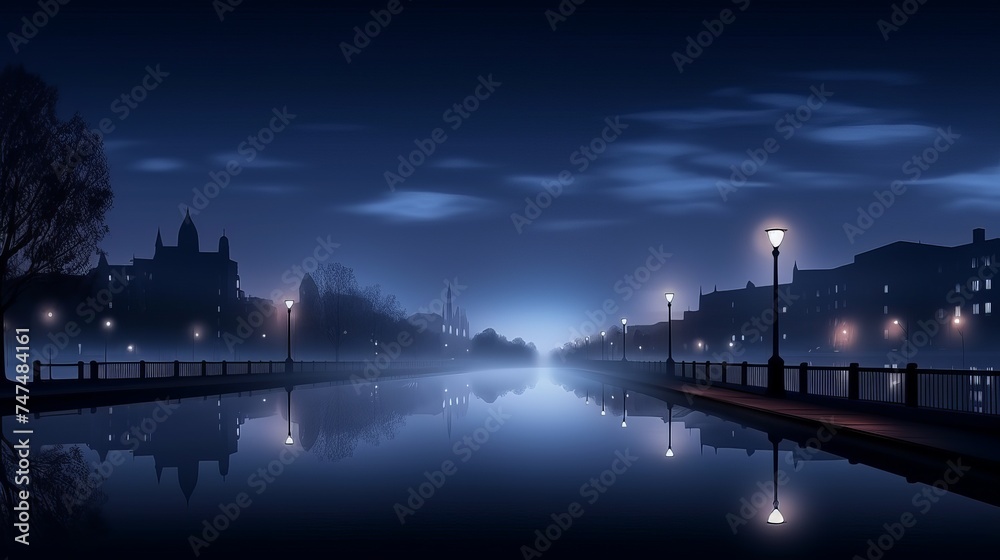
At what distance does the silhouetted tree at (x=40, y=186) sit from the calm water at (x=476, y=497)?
24.0m

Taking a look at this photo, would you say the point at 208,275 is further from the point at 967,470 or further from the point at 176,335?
the point at 967,470

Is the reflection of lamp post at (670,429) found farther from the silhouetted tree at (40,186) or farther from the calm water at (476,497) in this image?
the silhouetted tree at (40,186)

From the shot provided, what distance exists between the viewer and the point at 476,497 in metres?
11.2

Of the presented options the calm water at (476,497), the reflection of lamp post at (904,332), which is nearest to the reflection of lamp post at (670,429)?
the calm water at (476,497)

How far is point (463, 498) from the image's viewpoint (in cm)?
1107

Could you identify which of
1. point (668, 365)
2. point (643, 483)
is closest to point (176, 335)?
point (668, 365)

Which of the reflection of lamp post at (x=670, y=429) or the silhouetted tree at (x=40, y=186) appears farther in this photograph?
the silhouetted tree at (x=40, y=186)

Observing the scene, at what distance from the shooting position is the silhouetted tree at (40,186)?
134 feet

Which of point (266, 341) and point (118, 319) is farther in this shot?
point (266, 341)

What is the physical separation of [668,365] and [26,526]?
53588 mm

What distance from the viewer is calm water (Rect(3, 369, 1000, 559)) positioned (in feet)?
27.4

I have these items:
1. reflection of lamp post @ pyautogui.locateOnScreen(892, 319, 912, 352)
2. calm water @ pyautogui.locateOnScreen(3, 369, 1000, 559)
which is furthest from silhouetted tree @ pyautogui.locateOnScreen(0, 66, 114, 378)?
reflection of lamp post @ pyautogui.locateOnScreen(892, 319, 912, 352)

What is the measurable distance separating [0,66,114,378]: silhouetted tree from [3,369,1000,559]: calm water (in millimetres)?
23986

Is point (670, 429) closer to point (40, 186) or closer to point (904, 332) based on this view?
point (40, 186)
